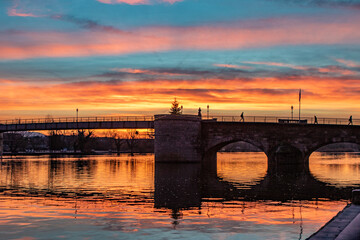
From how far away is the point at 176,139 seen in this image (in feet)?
234

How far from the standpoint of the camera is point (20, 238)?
1689 centimetres

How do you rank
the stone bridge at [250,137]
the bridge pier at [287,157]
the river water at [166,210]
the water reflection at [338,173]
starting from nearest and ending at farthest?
the river water at [166,210] → the water reflection at [338,173] → the stone bridge at [250,137] → the bridge pier at [287,157]

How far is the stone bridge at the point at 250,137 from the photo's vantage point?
2788 inches

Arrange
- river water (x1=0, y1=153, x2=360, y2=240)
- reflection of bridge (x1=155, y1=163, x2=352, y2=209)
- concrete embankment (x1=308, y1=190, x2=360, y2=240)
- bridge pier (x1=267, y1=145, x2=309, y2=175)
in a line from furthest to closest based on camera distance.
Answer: bridge pier (x1=267, y1=145, x2=309, y2=175) → reflection of bridge (x1=155, y1=163, x2=352, y2=209) → river water (x1=0, y1=153, x2=360, y2=240) → concrete embankment (x1=308, y1=190, x2=360, y2=240)

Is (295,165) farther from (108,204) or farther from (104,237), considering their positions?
(104,237)

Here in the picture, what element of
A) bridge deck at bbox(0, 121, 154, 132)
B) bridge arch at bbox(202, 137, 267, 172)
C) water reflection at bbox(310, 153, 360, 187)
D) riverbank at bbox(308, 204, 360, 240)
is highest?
bridge deck at bbox(0, 121, 154, 132)

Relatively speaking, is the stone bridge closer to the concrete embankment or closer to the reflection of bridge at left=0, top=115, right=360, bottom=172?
the reflection of bridge at left=0, top=115, right=360, bottom=172

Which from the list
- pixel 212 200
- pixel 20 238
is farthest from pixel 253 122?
pixel 20 238

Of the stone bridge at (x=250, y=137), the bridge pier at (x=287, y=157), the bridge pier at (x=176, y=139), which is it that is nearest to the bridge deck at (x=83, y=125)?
the bridge pier at (x=176, y=139)

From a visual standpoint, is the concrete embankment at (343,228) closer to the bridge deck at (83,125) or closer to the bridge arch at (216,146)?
the bridge arch at (216,146)

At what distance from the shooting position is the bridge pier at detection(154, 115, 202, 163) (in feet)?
233

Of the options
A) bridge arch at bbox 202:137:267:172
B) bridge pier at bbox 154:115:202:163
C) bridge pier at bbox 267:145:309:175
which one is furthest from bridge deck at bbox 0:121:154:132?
bridge pier at bbox 267:145:309:175

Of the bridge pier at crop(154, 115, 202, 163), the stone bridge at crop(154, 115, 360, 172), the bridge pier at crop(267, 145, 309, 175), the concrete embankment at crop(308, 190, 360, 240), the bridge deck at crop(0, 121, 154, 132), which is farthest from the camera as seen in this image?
the bridge deck at crop(0, 121, 154, 132)

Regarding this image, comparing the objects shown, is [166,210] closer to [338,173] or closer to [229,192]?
[229,192]
